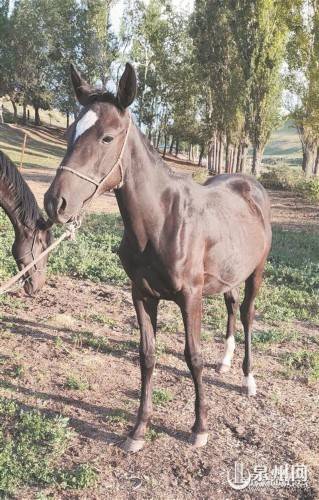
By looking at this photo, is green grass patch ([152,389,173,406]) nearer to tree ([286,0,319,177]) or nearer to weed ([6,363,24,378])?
weed ([6,363,24,378])

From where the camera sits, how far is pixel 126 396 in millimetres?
3834

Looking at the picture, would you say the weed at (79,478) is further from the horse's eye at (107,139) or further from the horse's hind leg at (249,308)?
the horse's eye at (107,139)

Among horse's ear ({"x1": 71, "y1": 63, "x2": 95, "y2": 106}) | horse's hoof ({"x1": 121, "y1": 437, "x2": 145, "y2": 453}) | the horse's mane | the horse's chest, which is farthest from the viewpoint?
the horse's mane

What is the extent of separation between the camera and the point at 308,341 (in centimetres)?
510

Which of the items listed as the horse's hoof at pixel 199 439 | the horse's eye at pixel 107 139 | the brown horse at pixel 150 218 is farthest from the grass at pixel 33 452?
the horse's eye at pixel 107 139

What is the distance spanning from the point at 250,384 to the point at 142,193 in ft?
7.34

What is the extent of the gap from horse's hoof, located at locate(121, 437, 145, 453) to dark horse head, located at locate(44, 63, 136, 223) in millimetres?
1761

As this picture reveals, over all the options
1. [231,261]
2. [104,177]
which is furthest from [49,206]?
[231,261]

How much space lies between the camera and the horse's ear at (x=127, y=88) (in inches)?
87.0

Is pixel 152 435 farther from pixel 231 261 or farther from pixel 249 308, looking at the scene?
pixel 249 308

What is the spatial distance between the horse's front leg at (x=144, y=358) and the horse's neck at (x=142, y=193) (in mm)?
511

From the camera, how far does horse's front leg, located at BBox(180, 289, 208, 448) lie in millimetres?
2959

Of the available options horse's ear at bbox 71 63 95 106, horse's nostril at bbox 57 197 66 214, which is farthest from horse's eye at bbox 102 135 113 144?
horse's nostril at bbox 57 197 66 214

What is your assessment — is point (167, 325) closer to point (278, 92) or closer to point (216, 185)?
point (216, 185)
